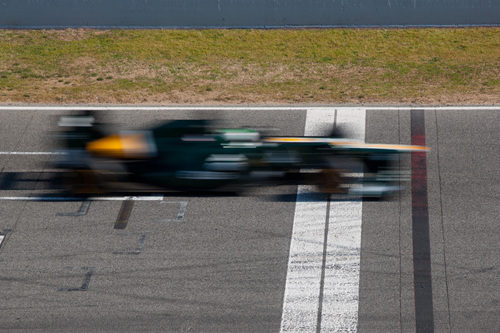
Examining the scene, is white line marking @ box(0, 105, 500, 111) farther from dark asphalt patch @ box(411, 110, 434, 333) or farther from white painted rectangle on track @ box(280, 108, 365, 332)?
white painted rectangle on track @ box(280, 108, 365, 332)

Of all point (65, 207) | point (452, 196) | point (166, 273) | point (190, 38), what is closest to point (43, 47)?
point (190, 38)

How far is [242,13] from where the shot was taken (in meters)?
19.8

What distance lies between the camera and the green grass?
16406 millimetres

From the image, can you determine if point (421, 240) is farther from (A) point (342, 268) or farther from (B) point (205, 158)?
(B) point (205, 158)

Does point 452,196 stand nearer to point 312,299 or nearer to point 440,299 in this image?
Answer: point 440,299

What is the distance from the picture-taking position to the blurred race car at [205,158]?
11.9 metres

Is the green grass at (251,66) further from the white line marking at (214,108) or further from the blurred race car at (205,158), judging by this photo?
the blurred race car at (205,158)

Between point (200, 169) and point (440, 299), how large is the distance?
14.2ft

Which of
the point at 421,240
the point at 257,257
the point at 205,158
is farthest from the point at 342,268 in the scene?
the point at 205,158

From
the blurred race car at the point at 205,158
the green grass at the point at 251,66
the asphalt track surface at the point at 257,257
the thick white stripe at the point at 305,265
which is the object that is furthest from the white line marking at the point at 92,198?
the green grass at the point at 251,66

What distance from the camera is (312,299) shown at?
10.2m

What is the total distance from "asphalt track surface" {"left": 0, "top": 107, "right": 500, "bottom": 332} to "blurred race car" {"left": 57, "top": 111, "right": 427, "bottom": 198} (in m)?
0.33

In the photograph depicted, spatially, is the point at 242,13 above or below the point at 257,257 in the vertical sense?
above

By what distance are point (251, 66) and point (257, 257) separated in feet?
25.6
